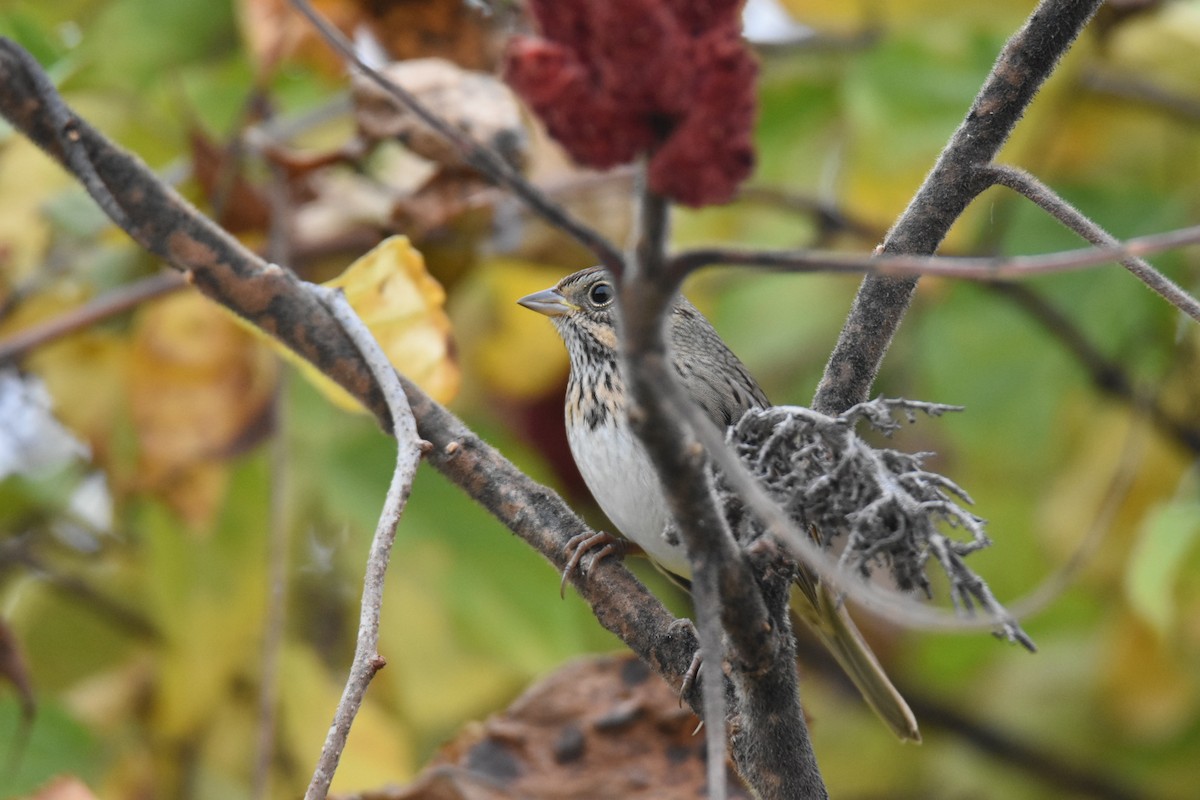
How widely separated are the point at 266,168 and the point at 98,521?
1091 millimetres

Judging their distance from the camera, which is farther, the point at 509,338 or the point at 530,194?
the point at 509,338

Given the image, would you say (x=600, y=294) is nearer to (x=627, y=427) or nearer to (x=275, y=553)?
(x=627, y=427)

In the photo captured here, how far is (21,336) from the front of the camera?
2273 mm

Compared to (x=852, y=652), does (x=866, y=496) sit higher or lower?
lower

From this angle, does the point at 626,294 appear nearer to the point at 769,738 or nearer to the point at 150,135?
the point at 769,738

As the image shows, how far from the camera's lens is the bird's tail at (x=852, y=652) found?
2465 millimetres

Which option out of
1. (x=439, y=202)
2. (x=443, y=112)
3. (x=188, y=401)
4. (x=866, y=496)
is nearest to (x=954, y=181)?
(x=866, y=496)

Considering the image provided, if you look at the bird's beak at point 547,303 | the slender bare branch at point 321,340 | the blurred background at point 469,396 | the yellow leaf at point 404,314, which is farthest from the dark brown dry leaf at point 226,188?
the slender bare branch at point 321,340

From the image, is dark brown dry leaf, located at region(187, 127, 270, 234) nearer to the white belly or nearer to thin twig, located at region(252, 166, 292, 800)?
thin twig, located at region(252, 166, 292, 800)

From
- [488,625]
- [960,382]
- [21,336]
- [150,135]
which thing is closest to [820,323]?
[960,382]

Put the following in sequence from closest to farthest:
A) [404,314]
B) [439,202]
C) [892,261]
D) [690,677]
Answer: [892,261], [690,677], [404,314], [439,202]

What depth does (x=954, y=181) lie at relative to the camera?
1281mm

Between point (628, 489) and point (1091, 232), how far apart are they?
4.56 feet

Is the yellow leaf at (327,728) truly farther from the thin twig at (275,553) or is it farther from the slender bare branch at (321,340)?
the slender bare branch at (321,340)
